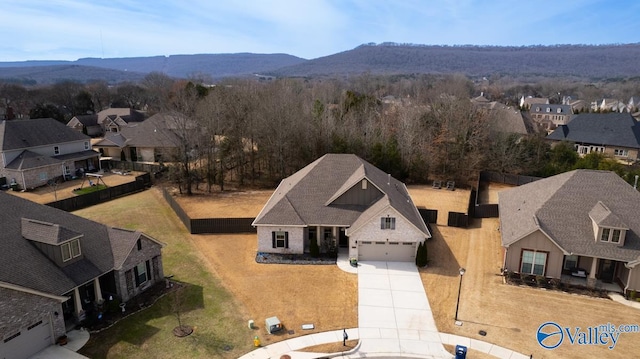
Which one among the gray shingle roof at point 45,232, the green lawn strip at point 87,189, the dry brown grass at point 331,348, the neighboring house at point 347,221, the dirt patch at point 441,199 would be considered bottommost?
the dry brown grass at point 331,348

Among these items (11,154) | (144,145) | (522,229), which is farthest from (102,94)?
(522,229)

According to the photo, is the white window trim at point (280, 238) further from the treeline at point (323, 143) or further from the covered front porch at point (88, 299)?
the treeline at point (323, 143)

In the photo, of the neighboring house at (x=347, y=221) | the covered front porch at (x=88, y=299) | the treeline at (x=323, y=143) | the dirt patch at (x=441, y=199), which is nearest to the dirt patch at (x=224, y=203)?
the treeline at (x=323, y=143)

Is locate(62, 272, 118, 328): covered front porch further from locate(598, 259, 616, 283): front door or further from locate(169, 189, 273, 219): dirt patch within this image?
locate(598, 259, 616, 283): front door

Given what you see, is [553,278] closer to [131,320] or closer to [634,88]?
[131,320]

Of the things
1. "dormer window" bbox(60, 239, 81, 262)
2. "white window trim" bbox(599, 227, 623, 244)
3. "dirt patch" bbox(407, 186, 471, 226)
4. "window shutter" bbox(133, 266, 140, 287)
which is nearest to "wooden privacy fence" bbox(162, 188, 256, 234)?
"window shutter" bbox(133, 266, 140, 287)

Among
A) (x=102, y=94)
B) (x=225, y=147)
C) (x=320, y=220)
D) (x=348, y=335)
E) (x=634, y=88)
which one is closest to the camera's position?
(x=348, y=335)
